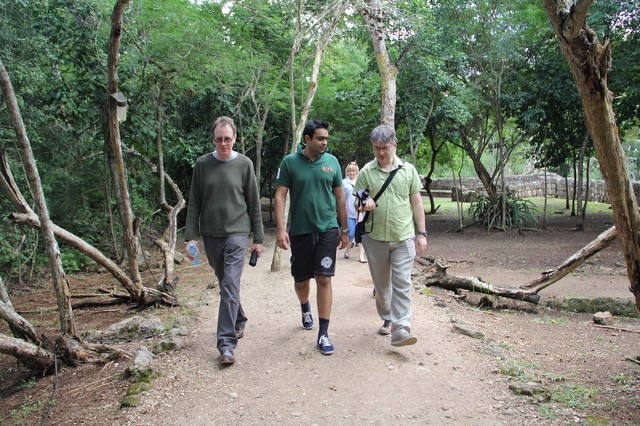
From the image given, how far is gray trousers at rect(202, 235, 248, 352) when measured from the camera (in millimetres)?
4027

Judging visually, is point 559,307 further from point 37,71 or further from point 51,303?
point 37,71

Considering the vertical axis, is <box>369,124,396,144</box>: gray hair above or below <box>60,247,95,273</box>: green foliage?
above

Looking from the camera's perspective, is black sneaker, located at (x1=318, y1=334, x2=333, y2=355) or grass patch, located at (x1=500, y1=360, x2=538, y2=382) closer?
grass patch, located at (x1=500, y1=360, x2=538, y2=382)

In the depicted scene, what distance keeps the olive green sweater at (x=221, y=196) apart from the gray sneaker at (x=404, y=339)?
1.48m

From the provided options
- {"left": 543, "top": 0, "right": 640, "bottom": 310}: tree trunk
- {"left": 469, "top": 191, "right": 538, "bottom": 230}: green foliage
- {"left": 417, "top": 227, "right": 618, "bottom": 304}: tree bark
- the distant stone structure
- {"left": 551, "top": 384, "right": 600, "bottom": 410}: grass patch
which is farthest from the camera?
the distant stone structure

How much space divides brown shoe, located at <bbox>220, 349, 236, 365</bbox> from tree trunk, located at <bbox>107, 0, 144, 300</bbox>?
2537 mm

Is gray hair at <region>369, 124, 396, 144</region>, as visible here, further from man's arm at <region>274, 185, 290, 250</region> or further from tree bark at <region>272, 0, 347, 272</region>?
tree bark at <region>272, 0, 347, 272</region>

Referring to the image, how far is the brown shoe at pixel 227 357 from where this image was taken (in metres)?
3.98

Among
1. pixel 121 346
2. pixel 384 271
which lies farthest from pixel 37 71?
pixel 384 271

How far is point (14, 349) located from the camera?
3906mm

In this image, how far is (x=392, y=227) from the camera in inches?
167

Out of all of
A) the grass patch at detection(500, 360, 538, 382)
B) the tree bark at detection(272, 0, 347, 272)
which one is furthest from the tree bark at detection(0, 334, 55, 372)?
the tree bark at detection(272, 0, 347, 272)

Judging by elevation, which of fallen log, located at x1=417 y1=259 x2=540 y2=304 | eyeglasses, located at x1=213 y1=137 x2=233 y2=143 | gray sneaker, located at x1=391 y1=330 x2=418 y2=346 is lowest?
fallen log, located at x1=417 y1=259 x2=540 y2=304

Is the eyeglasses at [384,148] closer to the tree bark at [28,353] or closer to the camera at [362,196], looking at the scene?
the camera at [362,196]
